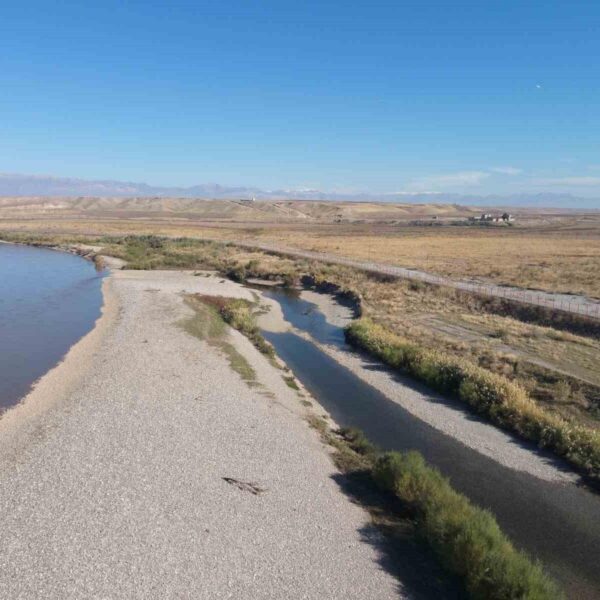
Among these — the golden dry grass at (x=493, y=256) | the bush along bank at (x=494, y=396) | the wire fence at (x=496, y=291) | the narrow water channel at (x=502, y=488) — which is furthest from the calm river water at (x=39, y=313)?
the golden dry grass at (x=493, y=256)

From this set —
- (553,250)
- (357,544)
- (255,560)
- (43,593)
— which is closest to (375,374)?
(357,544)

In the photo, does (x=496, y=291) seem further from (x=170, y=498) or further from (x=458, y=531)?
(x=170, y=498)

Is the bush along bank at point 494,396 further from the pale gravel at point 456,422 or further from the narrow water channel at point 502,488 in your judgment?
the narrow water channel at point 502,488

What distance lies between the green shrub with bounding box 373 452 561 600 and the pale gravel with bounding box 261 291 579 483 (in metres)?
3.68

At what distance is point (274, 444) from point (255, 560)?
20.7 feet

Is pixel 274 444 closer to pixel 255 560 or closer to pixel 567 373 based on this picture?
pixel 255 560

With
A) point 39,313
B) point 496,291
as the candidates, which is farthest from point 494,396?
point 39,313

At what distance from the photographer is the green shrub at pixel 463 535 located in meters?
11.4

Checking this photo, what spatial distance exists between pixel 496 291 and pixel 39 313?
3397cm

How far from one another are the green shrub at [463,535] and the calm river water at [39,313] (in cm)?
1523

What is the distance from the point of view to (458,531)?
13.3 m

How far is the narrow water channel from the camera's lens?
44.8 feet

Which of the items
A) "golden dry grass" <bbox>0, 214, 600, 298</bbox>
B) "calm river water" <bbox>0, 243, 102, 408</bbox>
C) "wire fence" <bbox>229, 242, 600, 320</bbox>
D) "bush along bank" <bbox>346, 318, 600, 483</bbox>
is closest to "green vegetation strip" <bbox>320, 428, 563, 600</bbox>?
"bush along bank" <bbox>346, 318, 600, 483</bbox>

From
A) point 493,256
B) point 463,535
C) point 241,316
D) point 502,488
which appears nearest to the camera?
point 463,535
